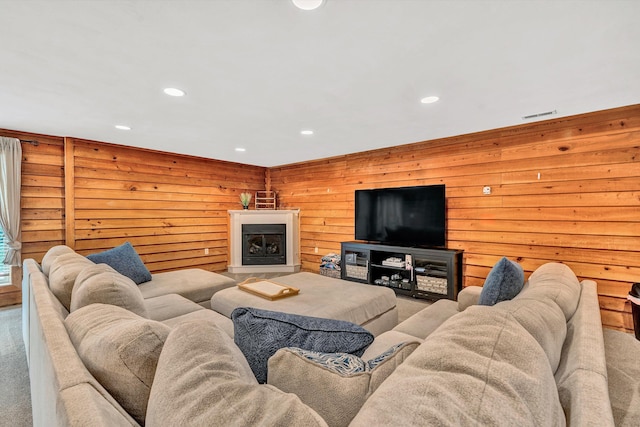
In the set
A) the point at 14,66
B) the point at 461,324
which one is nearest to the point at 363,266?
the point at 461,324

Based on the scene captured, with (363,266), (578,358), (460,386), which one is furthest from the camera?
(363,266)

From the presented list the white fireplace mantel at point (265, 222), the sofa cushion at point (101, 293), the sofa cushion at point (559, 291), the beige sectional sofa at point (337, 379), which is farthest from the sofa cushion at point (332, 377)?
the white fireplace mantel at point (265, 222)

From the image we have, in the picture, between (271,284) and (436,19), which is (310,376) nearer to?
(436,19)

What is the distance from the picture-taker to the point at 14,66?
2.00 m

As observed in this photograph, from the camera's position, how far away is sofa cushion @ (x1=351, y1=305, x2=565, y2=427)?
0.52 meters

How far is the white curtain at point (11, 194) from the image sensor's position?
11.5 feet

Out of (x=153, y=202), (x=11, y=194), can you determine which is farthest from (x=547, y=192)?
(x=11, y=194)

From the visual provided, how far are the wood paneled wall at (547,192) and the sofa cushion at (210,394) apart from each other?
3.76 metres

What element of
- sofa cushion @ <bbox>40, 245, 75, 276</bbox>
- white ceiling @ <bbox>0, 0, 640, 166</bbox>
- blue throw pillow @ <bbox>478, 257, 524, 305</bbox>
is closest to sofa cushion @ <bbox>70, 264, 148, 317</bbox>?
sofa cushion @ <bbox>40, 245, 75, 276</bbox>

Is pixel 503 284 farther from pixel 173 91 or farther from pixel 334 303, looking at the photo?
pixel 173 91

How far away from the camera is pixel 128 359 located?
0.81m

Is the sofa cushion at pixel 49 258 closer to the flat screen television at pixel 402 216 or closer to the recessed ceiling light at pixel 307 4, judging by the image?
the recessed ceiling light at pixel 307 4

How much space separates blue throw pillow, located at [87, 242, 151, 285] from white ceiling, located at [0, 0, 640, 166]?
142 cm

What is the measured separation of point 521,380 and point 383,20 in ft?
5.37
